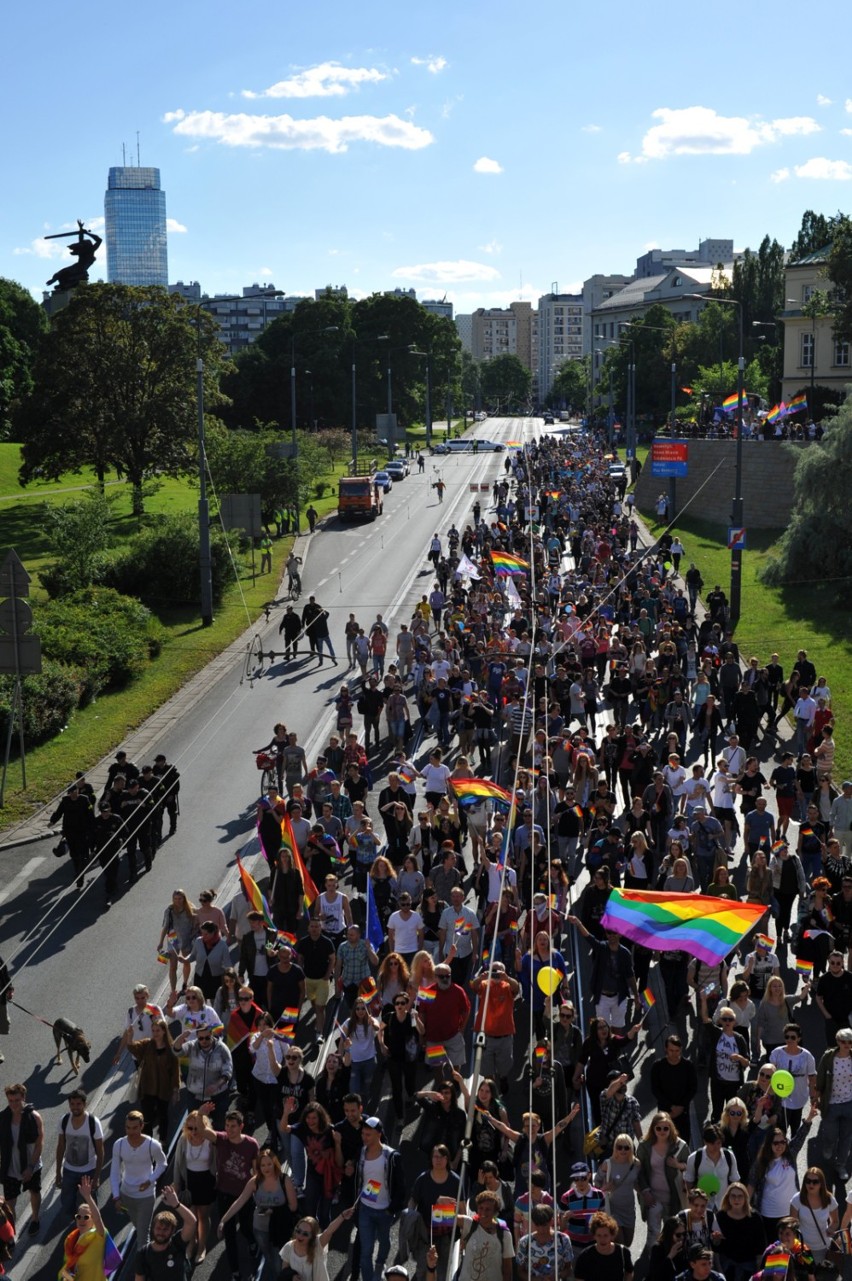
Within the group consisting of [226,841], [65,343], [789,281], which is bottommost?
[226,841]

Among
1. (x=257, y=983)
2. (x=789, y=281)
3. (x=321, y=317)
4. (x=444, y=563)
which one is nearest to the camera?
(x=257, y=983)

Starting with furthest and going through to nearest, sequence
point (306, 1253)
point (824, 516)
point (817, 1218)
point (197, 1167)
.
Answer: point (824, 516)
point (197, 1167)
point (817, 1218)
point (306, 1253)

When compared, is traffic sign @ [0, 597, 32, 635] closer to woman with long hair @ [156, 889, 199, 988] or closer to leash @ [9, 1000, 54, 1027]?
leash @ [9, 1000, 54, 1027]

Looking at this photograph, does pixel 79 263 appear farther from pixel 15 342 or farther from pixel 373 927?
pixel 373 927

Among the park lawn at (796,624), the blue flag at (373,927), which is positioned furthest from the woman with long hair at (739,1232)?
the park lawn at (796,624)

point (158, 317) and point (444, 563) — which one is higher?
point (158, 317)

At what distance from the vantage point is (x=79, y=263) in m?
57.5

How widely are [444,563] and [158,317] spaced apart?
2474 centimetres

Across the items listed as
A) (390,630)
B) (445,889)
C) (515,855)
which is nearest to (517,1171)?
(445,889)

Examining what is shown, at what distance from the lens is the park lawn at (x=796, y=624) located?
2662 centimetres

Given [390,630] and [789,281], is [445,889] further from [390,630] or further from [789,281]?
[789,281]

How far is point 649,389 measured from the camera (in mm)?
108062

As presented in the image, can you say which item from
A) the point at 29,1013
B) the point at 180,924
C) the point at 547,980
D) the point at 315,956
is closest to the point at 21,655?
the point at 180,924

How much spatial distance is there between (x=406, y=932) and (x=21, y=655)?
9805 millimetres
